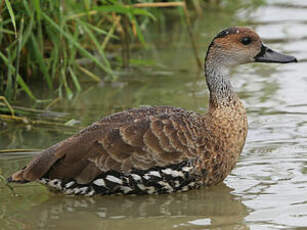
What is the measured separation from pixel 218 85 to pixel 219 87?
0.02m

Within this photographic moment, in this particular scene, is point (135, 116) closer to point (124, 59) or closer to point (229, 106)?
point (229, 106)

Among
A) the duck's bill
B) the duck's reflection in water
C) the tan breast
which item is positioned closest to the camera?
the duck's reflection in water

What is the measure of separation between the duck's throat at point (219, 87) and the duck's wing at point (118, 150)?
0.50 meters

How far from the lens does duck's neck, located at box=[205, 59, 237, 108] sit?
6391 millimetres

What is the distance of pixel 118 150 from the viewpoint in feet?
19.2

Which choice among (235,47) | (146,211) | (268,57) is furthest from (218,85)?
(146,211)

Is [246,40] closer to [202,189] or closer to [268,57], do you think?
[268,57]

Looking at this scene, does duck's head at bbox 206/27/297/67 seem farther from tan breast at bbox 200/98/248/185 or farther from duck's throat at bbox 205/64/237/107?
tan breast at bbox 200/98/248/185

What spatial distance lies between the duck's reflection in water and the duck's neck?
0.71 metres

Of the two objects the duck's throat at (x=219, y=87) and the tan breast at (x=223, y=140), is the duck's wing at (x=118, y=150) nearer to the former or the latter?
the tan breast at (x=223, y=140)

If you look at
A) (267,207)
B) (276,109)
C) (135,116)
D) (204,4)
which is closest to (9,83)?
(135,116)

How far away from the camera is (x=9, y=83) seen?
7648 mm

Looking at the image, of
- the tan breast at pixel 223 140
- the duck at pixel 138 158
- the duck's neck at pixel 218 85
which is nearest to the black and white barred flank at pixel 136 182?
the duck at pixel 138 158

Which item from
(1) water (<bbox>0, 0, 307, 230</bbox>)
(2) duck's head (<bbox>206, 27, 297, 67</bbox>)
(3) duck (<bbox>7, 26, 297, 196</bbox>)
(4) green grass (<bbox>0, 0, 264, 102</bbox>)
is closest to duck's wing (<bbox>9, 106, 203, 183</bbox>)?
(3) duck (<bbox>7, 26, 297, 196</bbox>)
